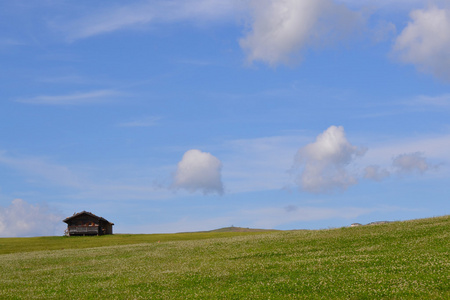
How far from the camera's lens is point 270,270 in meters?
34.8

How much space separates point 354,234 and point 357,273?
23399 millimetres

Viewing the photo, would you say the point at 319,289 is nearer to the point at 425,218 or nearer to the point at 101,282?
A: the point at 101,282

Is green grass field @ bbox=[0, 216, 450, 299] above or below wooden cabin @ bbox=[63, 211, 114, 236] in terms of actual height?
below

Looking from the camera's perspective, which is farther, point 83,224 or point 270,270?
point 83,224

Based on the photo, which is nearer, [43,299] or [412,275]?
[412,275]

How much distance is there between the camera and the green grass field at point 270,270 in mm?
27438

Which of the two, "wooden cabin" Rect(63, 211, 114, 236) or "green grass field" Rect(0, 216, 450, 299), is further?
"wooden cabin" Rect(63, 211, 114, 236)

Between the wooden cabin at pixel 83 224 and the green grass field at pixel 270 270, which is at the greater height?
the wooden cabin at pixel 83 224

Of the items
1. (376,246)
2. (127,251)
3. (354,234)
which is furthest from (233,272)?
(127,251)

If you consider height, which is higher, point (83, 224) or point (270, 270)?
point (83, 224)

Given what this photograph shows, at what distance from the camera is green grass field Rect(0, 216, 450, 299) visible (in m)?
27.4

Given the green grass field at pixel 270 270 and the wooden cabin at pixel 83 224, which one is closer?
the green grass field at pixel 270 270

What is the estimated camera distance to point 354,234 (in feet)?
174

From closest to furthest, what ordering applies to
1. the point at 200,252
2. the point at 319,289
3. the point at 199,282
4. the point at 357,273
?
the point at 319,289 → the point at 357,273 → the point at 199,282 → the point at 200,252
